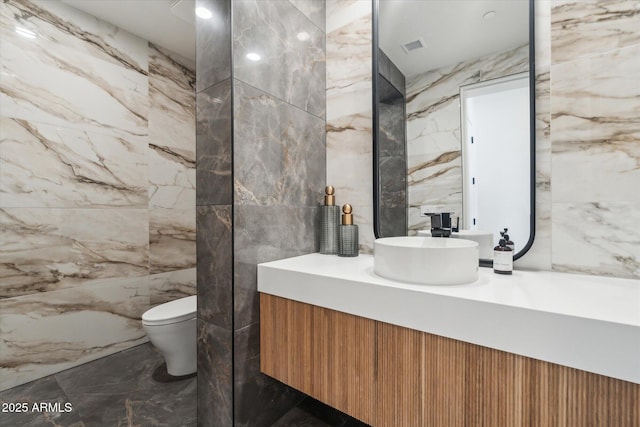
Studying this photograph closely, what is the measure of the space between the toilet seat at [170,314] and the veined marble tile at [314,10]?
5.93 ft

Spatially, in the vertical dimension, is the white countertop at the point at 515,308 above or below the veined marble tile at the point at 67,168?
below

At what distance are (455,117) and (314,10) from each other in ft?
3.19

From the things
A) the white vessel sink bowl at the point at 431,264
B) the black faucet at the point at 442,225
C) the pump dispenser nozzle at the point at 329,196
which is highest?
Answer: the pump dispenser nozzle at the point at 329,196

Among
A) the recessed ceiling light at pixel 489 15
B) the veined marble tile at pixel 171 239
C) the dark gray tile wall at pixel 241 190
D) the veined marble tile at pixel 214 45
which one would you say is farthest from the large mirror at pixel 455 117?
the veined marble tile at pixel 171 239

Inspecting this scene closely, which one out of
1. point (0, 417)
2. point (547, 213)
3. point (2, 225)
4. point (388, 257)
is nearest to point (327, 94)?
point (388, 257)

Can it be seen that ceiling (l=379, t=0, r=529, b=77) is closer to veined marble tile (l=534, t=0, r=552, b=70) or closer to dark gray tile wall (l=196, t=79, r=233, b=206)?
veined marble tile (l=534, t=0, r=552, b=70)

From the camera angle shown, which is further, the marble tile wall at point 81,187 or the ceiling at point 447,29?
the marble tile wall at point 81,187

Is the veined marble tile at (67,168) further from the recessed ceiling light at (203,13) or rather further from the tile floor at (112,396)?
the recessed ceiling light at (203,13)

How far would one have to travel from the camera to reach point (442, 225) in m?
1.21

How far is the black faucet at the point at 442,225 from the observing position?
1.21 m

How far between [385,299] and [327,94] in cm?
122

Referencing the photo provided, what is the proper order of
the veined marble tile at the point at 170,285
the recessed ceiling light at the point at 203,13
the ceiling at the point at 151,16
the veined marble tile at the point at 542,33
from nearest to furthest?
1. the veined marble tile at the point at 542,33
2. the recessed ceiling light at the point at 203,13
3. the ceiling at the point at 151,16
4. the veined marble tile at the point at 170,285

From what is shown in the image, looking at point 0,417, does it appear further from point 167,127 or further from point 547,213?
point 547,213

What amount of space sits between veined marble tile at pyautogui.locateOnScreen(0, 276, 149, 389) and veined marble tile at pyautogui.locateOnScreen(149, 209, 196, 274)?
0.19 meters
